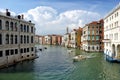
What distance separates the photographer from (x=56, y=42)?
19250cm

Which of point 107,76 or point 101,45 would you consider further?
point 101,45

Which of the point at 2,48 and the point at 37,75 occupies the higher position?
the point at 2,48

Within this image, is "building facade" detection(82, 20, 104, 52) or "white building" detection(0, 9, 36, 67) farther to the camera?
"building facade" detection(82, 20, 104, 52)

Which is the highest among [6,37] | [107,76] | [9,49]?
[6,37]

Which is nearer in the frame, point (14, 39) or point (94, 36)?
point (14, 39)

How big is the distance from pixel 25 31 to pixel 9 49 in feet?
32.3

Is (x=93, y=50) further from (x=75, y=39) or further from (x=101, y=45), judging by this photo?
(x=75, y=39)

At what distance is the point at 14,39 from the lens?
128 feet

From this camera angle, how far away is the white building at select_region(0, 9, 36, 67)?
1351 inches

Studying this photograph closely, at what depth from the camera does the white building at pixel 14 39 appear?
113 feet

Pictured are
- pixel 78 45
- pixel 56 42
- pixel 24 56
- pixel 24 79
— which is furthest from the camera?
pixel 56 42

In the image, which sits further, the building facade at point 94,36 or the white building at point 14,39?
the building facade at point 94,36

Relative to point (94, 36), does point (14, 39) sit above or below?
below

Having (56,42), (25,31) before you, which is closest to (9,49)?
(25,31)
